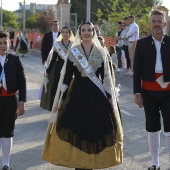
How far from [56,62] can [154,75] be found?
155 inches

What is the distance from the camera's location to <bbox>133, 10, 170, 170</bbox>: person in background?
578cm

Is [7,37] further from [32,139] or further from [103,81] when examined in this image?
[32,139]

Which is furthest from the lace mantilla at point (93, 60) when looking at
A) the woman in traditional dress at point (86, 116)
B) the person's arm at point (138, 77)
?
the person's arm at point (138, 77)

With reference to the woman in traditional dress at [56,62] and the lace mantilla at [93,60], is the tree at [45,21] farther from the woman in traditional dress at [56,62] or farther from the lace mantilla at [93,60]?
the lace mantilla at [93,60]

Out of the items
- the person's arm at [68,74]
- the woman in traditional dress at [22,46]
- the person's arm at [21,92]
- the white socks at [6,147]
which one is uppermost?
the person's arm at [68,74]

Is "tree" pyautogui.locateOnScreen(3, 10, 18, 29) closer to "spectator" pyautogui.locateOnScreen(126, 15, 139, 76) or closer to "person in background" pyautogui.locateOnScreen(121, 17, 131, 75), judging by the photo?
"person in background" pyautogui.locateOnScreen(121, 17, 131, 75)

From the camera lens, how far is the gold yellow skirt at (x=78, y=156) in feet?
18.0

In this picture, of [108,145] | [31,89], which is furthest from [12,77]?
[31,89]

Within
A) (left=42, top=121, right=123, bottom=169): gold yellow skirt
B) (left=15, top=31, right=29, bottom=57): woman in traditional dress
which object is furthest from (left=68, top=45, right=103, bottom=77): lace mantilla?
(left=15, top=31, right=29, bottom=57): woman in traditional dress

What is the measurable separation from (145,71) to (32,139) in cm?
270

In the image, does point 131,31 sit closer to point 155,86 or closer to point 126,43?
point 126,43

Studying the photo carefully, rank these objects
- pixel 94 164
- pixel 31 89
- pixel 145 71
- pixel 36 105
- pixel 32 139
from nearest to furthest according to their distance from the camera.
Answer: pixel 94 164 → pixel 145 71 → pixel 32 139 → pixel 36 105 → pixel 31 89

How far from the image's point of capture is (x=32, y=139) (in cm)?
786

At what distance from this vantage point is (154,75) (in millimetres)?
5793
